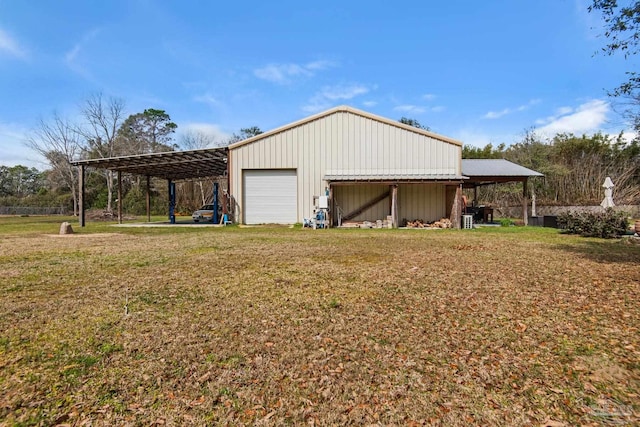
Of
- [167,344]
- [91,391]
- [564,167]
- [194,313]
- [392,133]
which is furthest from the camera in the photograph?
[564,167]

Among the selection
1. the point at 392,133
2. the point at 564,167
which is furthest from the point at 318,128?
the point at 564,167

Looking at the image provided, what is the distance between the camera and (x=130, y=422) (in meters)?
1.92

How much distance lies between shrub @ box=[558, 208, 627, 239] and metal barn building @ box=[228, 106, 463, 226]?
5.23 metres

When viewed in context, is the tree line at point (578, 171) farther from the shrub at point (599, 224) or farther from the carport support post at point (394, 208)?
the carport support post at point (394, 208)

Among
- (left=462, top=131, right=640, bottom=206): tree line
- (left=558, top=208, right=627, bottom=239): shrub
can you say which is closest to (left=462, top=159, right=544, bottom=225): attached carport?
(left=558, top=208, right=627, bottom=239): shrub

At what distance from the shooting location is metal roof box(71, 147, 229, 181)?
16.5 metres

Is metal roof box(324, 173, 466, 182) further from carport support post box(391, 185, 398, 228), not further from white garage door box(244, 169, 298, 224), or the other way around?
white garage door box(244, 169, 298, 224)

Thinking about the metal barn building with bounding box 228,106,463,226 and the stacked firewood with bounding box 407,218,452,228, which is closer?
the stacked firewood with bounding box 407,218,452,228

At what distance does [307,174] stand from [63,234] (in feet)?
33.6

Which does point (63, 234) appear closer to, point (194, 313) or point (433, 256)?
point (194, 313)

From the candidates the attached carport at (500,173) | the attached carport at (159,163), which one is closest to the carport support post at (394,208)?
the attached carport at (500,173)

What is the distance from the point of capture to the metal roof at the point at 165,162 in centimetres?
1645

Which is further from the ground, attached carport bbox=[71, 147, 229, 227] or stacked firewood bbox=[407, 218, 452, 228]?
attached carport bbox=[71, 147, 229, 227]

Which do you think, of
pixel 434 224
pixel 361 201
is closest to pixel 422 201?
pixel 434 224
